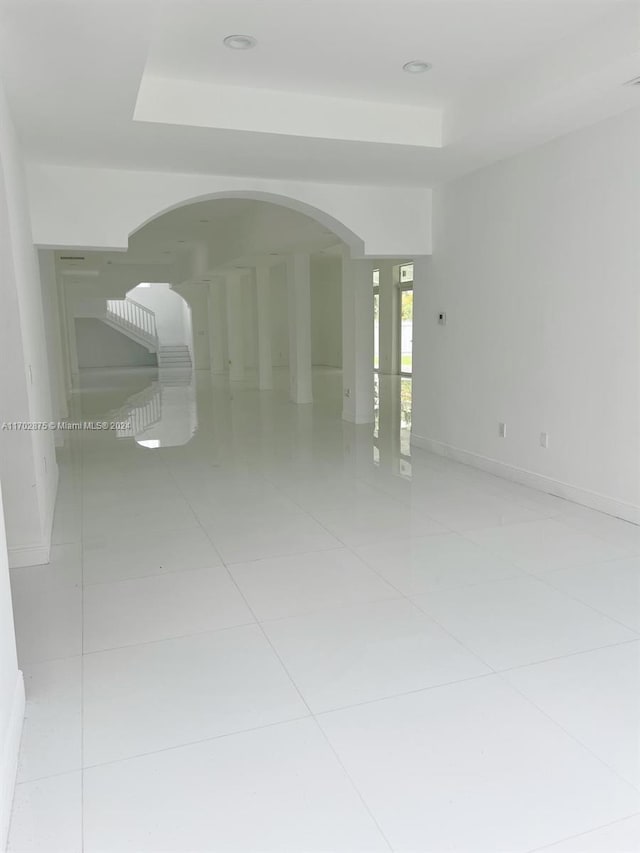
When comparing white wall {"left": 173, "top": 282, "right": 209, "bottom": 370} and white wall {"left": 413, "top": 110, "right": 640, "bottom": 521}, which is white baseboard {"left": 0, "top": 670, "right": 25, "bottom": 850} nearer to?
white wall {"left": 413, "top": 110, "right": 640, "bottom": 521}

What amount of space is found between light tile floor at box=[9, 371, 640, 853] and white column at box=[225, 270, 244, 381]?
10.2 m

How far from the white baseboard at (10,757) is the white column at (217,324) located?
48.3 feet

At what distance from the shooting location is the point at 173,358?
72.4 ft

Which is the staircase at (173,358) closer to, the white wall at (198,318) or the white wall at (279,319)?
the white wall at (198,318)

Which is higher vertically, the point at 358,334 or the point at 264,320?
the point at 264,320

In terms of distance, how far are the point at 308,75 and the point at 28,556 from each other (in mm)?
3594

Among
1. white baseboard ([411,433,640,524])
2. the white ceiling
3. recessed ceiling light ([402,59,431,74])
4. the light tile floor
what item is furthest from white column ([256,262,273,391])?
the light tile floor

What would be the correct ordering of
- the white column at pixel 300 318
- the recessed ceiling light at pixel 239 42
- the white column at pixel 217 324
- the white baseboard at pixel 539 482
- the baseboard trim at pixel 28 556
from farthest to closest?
the white column at pixel 217 324
the white column at pixel 300 318
the white baseboard at pixel 539 482
the baseboard trim at pixel 28 556
the recessed ceiling light at pixel 239 42

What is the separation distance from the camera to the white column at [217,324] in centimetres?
1658

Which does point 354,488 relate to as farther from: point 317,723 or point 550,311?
point 317,723

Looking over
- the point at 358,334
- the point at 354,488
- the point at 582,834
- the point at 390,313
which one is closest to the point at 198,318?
the point at 390,313

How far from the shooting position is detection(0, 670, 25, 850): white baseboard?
5.75ft

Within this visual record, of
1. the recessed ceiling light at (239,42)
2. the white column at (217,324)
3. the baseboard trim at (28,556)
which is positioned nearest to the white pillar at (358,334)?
the recessed ceiling light at (239,42)

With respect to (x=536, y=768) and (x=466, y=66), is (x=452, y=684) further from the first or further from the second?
(x=466, y=66)
